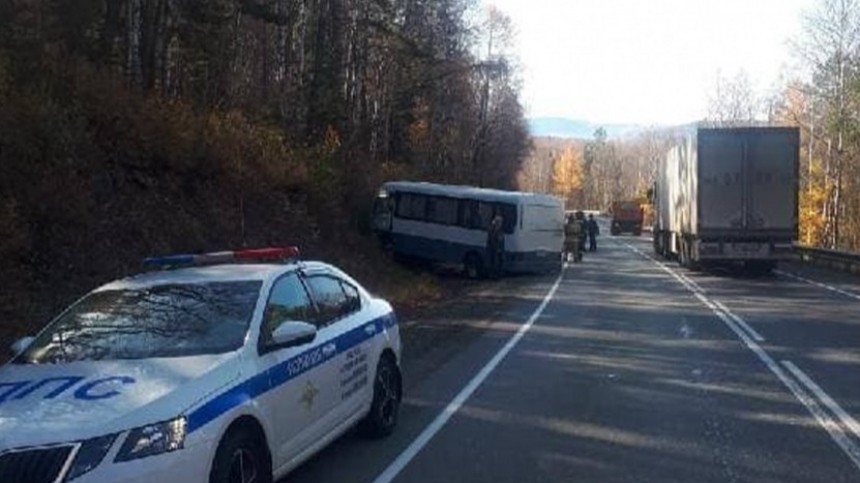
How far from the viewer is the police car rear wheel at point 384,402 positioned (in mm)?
8414

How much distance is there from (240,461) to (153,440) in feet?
2.52

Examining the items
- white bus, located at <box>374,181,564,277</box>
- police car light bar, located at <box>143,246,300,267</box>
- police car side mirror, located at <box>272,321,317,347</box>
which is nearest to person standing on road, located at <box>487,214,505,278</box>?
white bus, located at <box>374,181,564,277</box>

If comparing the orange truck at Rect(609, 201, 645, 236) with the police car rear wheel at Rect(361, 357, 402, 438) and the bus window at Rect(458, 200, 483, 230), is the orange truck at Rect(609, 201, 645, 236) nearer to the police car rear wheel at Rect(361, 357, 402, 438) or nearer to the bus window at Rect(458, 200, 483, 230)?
the bus window at Rect(458, 200, 483, 230)

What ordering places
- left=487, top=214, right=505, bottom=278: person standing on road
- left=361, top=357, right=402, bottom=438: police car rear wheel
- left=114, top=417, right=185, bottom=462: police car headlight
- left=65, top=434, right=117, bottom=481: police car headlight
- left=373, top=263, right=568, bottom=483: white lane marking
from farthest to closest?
1. left=487, top=214, right=505, bottom=278: person standing on road
2. left=361, top=357, right=402, bottom=438: police car rear wheel
3. left=373, top=263, right=568, bottom=483: white lane marking
4. left=114, top=417, right=185, bottom=462: police car headlight
5. left=65, top=434, right=117, bottom=481: police car headlight

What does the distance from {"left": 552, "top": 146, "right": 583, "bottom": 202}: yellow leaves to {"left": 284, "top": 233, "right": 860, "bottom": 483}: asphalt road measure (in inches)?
6249

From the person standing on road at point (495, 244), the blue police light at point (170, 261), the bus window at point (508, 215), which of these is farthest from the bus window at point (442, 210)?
the blue police light at point (170, 261)

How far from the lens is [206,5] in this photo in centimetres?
3000

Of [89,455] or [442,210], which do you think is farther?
[442,210]

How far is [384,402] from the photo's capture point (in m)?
8.62

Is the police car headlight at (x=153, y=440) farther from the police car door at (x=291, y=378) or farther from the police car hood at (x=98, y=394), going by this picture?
the police car door at (x=291, y=378)

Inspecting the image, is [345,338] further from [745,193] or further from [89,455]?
[745,193]

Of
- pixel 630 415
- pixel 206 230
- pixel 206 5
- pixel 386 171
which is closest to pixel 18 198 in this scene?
pixel 206 230

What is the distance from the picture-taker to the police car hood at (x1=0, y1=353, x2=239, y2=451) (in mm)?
5137

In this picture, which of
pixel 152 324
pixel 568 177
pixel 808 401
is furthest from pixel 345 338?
pixel 568 177
